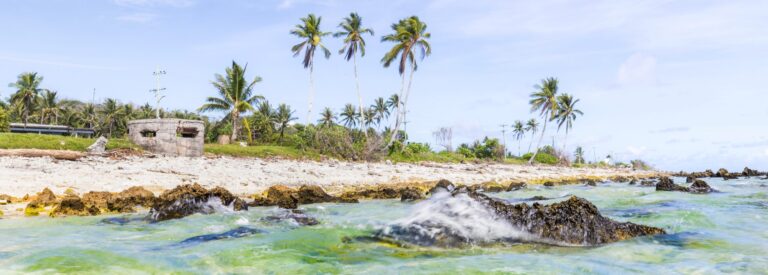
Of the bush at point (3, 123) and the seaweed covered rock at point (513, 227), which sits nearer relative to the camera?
the seaweed covered rock at point (513, 227)

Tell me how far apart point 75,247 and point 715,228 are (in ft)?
31.2

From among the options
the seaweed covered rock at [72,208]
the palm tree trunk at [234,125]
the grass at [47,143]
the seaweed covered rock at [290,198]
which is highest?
the palm tree trunk at [234,125]

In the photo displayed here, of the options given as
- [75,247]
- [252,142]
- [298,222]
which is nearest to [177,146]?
[252,142]

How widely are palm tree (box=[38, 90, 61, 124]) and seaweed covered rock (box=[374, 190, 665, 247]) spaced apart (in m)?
66.2

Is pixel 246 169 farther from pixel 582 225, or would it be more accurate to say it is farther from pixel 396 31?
pixel 396 31

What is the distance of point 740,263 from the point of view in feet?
18.8

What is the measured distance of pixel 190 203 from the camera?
995cm

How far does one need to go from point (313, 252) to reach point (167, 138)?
26049 mm

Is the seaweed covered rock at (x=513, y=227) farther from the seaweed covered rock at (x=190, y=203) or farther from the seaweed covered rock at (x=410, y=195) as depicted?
the seaweed covered rock at (x=410, y=195)

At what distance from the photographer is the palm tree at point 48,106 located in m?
60.7

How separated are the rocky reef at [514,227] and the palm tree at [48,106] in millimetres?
66226

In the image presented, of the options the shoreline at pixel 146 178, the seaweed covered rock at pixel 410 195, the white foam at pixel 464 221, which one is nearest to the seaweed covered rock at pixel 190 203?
the shoreline at pixel 146 178

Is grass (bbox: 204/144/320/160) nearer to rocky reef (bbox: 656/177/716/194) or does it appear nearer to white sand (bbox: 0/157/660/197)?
white sand (bbox: 0/157/660/197)

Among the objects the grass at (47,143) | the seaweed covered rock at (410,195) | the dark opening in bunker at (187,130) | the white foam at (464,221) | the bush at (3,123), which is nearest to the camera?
the white foam at (464,221)
